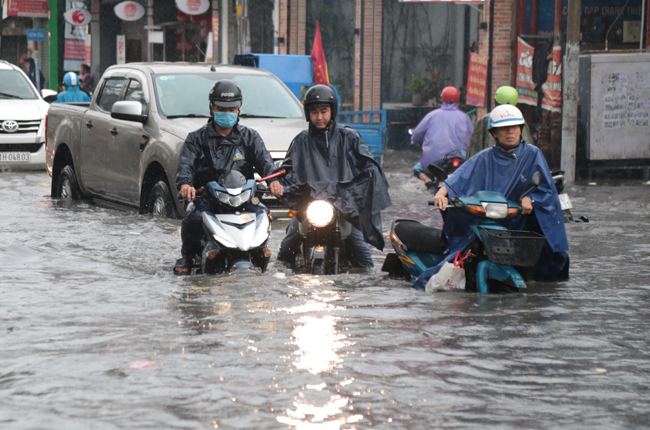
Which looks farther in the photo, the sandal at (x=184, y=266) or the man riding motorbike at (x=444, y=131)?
the man riding motorbike at (x=444, y=131)

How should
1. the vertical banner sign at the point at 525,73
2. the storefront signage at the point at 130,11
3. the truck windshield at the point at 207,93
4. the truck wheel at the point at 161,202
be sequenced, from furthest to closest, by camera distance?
the storefront signage at the point at 130,11 < the vertical banner sign at the point at 525,73 < the truck windshield at the point at 207,93 < the truck wheel at the point at 161,202

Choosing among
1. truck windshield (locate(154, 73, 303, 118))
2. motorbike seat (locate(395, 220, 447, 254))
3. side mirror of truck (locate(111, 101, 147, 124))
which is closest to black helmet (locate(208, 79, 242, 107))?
motorbike seat (locate(395, 220, 447, 254))

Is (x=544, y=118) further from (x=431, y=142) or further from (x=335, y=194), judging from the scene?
(x=335, y=194)

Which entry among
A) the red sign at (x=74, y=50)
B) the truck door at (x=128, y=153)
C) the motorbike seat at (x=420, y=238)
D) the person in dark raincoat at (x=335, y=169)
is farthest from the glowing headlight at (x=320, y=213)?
the red sign at (x=74, y=50)

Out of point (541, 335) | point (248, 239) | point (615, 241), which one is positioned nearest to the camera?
point (541, 335)

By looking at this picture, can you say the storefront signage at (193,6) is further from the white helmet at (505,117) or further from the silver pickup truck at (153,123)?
the white helmet at (505,117)

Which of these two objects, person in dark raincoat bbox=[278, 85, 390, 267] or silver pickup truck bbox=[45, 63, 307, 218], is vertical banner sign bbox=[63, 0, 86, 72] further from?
person in dark raincoat bbox=[278, 85, 390, 267]

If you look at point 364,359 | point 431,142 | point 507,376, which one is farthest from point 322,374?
point 431,142

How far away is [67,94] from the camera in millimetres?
18156

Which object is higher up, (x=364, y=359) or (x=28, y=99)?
(x=28, y=99)

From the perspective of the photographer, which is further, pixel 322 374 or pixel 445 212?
pixel 445 212

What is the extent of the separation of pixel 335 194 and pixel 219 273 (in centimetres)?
106

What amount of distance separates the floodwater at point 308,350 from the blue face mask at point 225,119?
3.88 ft

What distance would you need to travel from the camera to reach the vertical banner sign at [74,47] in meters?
35.5
